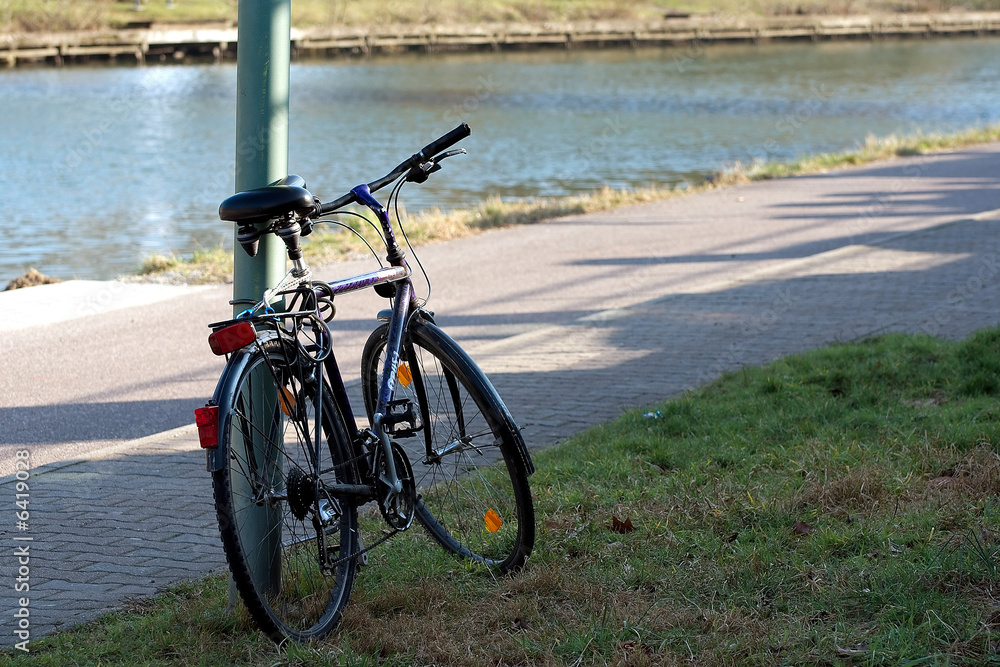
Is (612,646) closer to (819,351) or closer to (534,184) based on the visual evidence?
(819,351)

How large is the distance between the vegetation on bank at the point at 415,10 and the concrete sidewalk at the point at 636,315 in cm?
5721

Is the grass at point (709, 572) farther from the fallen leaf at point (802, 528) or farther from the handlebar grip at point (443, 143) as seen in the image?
the handlebar grip at point (443, 143)

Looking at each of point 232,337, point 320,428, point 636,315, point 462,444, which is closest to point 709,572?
point 462,444

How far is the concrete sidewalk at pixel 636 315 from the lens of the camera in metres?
4.80

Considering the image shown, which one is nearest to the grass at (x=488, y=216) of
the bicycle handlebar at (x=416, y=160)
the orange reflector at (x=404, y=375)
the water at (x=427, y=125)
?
the water at (x=427, y=125)

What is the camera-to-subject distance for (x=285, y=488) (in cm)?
383

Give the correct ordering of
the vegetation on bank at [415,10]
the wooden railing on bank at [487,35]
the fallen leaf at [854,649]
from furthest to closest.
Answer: the vegetation on bank at [415,10] < the wooden railing on bank at [487,35] < the fallen leaf at [854,649]

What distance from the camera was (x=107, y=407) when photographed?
7.23 meters

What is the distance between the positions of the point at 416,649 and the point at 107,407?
4247 mm

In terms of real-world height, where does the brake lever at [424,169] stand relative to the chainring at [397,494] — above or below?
above

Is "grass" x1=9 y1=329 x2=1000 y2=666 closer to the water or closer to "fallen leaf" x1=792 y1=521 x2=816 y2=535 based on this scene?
"fallen leaf" x1=792 y1=521 x2=816 y2=535

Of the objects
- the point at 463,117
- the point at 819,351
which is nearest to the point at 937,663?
the point at 819,351

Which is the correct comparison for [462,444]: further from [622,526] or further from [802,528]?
[802,528]

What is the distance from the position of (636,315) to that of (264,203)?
616 cm
